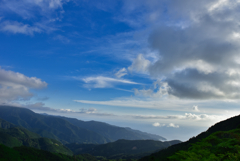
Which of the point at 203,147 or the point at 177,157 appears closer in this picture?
the point at 177,157

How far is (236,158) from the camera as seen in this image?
85.9 feet

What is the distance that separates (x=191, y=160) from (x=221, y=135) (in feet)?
85.6

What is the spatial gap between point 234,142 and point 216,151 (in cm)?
475

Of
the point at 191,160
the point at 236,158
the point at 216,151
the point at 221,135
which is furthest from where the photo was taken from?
the point at 221,135

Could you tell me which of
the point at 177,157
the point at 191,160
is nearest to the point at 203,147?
the point at 177,157

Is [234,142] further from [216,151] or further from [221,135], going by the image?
[221,135]

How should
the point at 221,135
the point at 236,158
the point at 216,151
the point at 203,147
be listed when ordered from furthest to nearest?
the point at 221,135 < the point at 203,147 < the point at 216,151 < the point at 236,158

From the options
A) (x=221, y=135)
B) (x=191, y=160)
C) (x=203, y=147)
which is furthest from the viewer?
(x=221, y=135)

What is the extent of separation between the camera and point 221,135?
46.9 metres

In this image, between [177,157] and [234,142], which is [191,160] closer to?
[177,157]

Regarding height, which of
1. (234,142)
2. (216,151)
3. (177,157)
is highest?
(234,142)

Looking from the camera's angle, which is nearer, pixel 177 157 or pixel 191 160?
pixel 191 160

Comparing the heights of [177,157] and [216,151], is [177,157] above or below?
below

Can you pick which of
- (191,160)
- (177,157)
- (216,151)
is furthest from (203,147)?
(191,160)
